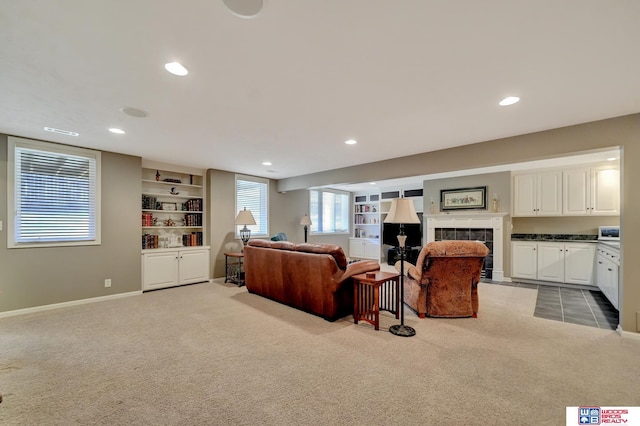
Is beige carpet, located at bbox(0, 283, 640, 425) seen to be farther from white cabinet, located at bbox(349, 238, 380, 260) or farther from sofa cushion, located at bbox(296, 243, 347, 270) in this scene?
white cabinet, located at bbox(349, 238, 380, 260)

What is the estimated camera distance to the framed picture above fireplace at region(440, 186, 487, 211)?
6.07 m

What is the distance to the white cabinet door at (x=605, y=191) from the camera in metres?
4.90

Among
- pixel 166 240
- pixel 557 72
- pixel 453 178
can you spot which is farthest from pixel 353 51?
pixel 453 178

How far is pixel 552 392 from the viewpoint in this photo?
1.96 metres

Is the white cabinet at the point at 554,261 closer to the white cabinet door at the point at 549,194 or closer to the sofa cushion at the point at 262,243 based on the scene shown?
the white cabinet door at the point at 549,194

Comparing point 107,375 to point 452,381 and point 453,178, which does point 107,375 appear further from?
point 453,178

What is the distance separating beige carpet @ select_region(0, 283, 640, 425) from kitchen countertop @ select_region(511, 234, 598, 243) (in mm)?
2742

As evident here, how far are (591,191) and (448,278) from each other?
4049 millimetres

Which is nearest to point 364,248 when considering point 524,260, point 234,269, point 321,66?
point 524,260

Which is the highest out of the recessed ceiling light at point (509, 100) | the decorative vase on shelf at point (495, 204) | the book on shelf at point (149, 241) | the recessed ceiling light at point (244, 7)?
the recessed ceiling light at point (244, 7)

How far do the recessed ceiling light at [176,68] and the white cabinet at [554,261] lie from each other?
6.58 meters

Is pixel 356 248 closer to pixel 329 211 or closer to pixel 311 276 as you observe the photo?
pixel 329 211

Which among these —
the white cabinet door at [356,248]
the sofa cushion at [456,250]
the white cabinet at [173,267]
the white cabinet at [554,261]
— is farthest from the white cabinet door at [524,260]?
the white cabinet at [173,267]

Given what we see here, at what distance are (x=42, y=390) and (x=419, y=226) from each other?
24.7 feet
